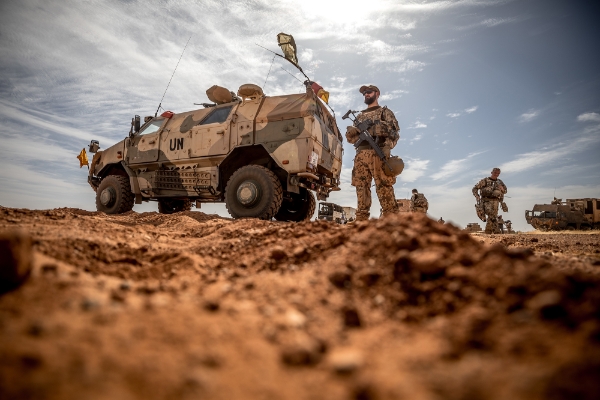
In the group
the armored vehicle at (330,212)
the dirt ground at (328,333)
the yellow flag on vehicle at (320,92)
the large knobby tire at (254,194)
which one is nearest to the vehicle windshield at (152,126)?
the large knobby tire at (254,194)

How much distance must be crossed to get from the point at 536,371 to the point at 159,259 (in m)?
1.87

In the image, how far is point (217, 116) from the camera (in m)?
5.78

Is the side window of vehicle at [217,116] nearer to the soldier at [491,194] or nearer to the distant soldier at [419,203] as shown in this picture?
the soldier at [491,194]

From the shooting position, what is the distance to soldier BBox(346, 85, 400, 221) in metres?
5.25

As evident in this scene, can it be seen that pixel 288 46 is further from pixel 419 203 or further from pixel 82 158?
pixel 419 203

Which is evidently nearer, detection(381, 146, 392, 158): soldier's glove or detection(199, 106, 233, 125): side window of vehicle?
detection(381, 146, 392, 158): soldier's glove

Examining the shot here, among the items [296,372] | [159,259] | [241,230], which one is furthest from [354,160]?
[296,372]

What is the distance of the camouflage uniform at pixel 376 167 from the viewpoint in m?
5.25

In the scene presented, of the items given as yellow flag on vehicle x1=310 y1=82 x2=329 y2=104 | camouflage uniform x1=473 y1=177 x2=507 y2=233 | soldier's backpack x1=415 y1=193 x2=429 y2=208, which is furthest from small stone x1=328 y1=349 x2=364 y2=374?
soldier's backpack x1=415 y1=193 x2=429 y2=208

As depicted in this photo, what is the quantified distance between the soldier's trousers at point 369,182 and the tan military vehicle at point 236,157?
608 mm

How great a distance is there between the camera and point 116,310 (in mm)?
890

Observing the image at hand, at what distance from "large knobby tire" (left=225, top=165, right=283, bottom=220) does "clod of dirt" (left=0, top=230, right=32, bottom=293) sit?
3.67m

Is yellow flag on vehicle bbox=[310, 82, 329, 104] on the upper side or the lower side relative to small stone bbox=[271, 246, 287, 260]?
upper

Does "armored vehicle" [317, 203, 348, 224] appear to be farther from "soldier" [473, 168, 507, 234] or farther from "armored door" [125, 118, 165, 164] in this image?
"armored door" [125, 118, 165, 164]
